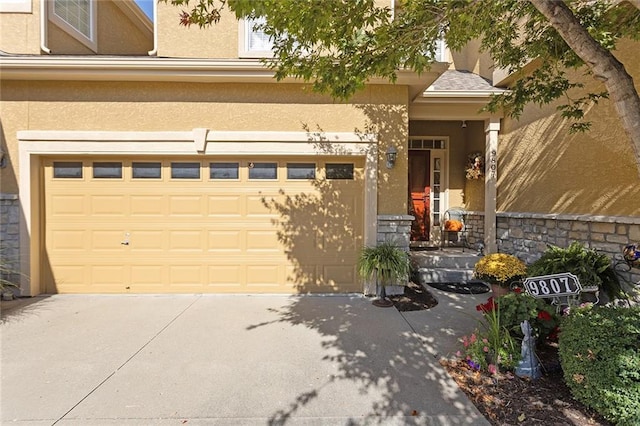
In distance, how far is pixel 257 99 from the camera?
5457mm

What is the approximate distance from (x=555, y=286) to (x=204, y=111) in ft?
18.1

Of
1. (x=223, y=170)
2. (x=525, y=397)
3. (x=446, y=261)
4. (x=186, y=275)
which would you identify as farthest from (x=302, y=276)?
(x=525, y=397)

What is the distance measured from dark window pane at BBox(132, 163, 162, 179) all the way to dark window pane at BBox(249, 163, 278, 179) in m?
Result: 1.64

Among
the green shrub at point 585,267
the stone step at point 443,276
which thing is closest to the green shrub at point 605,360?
the green shrub at point 585,267

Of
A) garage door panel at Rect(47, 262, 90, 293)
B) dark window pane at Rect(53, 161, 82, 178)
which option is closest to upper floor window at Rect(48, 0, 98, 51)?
dark window pane at Rect(53, 161, 82, 178)

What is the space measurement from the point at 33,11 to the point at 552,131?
31.5 ft

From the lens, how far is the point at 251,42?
5699 mm

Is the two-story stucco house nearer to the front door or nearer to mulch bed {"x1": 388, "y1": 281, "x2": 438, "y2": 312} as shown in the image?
mulch bed {"x1": 388, "y1": 281, "x2": 438, "y2": 312}

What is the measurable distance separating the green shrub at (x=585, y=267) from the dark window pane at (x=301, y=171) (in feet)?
12.2

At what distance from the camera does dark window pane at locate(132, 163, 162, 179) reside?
562 cm

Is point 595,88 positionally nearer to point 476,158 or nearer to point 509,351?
point 476,158

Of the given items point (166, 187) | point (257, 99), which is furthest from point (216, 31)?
point (166, 187)

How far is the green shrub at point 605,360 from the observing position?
7.41 ft

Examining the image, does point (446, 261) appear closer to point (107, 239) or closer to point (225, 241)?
point (225, 241)
